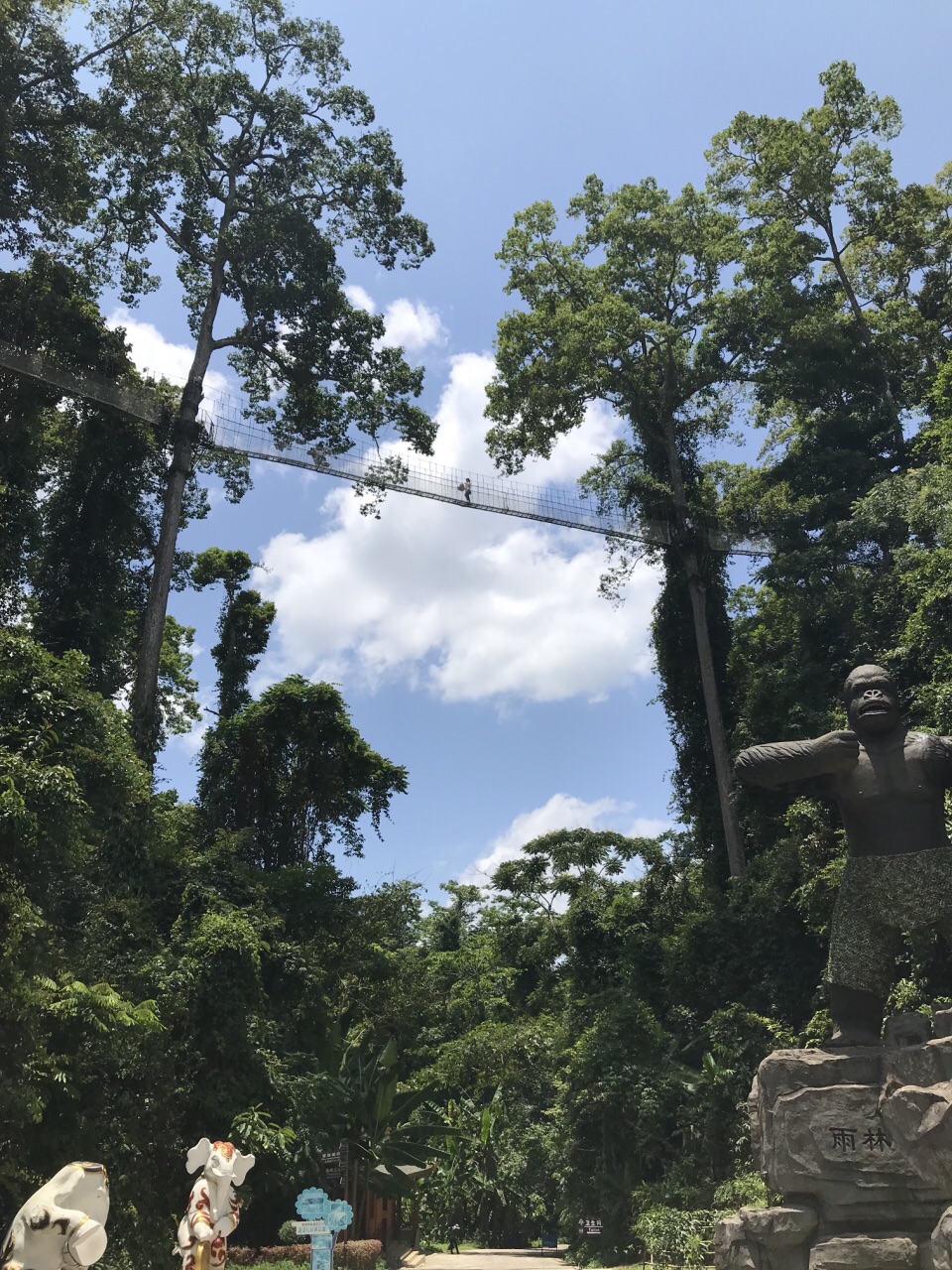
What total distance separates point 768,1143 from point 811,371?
1623 centimetres

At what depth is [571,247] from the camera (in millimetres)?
22297

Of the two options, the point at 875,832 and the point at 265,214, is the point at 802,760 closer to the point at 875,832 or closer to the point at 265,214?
the point at 875,832

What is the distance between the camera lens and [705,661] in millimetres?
19266

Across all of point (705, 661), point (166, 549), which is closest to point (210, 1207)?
point (166, 549)

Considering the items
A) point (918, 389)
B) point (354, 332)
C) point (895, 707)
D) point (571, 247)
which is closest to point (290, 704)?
point (354, 332)

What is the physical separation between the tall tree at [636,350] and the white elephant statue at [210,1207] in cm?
1534

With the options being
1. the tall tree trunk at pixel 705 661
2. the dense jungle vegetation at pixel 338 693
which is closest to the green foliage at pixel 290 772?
the dense jungle vegetation at pixel 338 693

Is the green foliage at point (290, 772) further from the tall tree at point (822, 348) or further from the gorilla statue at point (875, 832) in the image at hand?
the gorilla statue at point (875, 832)

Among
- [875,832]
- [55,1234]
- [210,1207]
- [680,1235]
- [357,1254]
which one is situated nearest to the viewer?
[55,1234]

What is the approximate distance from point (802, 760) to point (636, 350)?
1656 centimetres

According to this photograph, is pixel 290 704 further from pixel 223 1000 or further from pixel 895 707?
pixel 895 707

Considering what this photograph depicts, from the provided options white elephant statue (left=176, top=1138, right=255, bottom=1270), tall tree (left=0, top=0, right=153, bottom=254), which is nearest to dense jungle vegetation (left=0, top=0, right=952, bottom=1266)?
tall tree (left=0, top=0, right=153, bottom=254)

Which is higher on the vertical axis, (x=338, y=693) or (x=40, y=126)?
(x=40, y=126)

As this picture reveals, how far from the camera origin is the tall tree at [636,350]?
20500 mm
